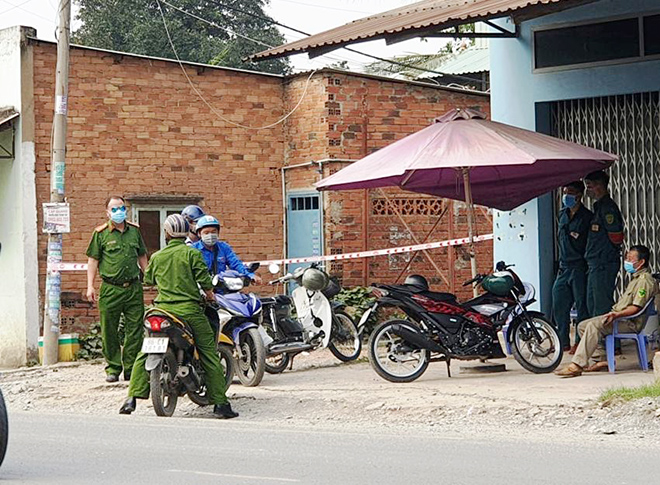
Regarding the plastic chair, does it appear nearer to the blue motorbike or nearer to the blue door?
the blue motorbike

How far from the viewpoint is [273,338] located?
14.1 m

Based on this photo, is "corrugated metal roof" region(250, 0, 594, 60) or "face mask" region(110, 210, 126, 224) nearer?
"corrugated metal roof" region(250, 0, 594, 60)

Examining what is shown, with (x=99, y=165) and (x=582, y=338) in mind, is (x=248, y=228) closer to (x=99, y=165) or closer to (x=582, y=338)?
(x=99, y=165)

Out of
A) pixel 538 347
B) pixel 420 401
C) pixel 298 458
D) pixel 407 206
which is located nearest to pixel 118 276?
pixel 420 401

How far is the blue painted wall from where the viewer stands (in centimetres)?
1465

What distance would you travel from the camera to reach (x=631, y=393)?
35.0 feet

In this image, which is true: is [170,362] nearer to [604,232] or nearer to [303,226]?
[604,232]

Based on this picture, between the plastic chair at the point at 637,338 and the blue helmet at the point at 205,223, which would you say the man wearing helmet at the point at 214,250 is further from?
the plastic chair at the point at 637,338

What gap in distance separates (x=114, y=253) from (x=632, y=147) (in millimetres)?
5951

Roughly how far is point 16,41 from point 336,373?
23.7ft

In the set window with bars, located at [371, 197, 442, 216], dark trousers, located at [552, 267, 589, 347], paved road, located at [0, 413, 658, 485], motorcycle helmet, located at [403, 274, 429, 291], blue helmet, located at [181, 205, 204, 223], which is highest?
window with bars, located at [371, 197, 442, 216]

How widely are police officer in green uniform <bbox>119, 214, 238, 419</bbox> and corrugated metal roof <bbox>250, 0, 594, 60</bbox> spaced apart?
3.32 m

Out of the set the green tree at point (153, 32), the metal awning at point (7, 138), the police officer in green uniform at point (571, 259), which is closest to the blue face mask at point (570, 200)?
the police officer in green uniform at point (571, 259)

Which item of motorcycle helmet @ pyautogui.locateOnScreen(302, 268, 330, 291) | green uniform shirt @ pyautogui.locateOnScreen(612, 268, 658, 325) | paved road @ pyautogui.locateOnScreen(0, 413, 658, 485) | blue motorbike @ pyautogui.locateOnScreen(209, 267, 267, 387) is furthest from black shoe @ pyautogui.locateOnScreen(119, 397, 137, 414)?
green uniform shirt @ pyautogui.locateOnScreen(612, 268, 658, 325)
